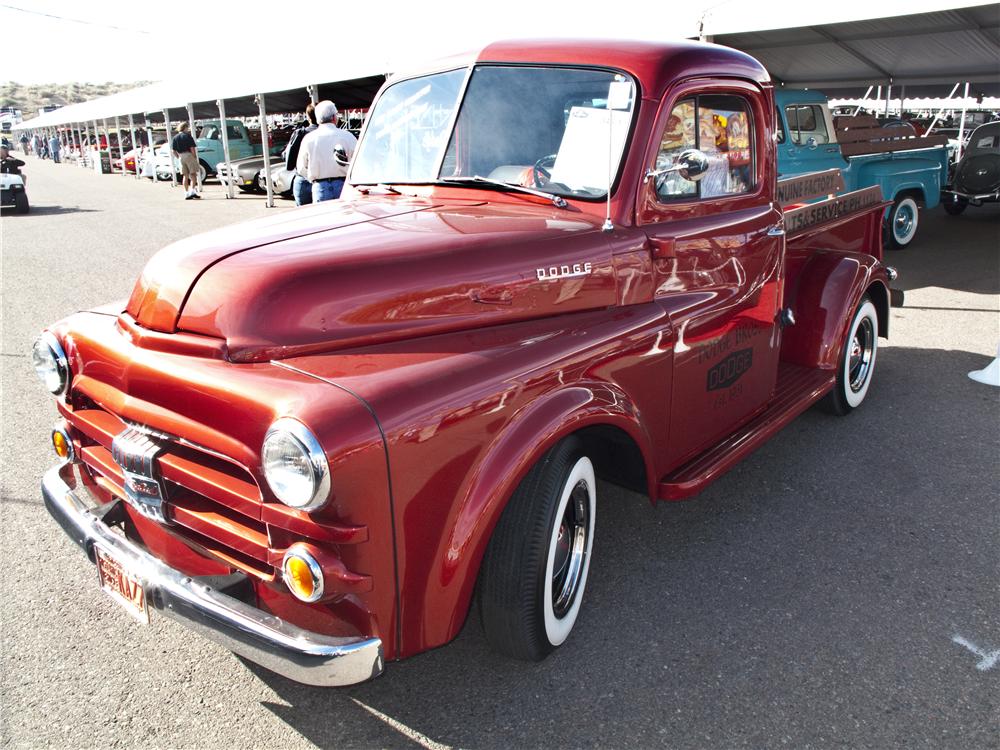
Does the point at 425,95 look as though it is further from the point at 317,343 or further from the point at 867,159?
the point at 867,159

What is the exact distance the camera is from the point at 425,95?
3189mm

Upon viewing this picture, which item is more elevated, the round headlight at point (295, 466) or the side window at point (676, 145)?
the side window at point (676, 145)

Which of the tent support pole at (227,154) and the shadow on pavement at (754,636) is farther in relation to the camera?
the tent support pole at (227,154)

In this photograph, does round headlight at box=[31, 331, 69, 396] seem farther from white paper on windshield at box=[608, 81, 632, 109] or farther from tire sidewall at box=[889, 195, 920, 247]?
tire sidewall at box=[889, 195, 920, 247]

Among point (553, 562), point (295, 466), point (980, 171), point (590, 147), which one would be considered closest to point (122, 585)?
point (295, 466)

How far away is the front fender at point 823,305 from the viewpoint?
4.05 metres

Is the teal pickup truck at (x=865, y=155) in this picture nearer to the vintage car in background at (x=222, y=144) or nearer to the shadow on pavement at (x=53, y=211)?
the shadow on pavement at (x=53, y=211)

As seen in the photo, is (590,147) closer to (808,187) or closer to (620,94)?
(620,94)

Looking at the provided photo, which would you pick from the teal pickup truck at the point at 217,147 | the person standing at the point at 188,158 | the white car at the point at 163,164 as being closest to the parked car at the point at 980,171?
the person standing at the point at 188,158

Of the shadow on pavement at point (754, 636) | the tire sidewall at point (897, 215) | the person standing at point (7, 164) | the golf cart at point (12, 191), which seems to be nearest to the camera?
the shadow on pavement at point (754, 636)

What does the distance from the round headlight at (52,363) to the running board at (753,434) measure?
212cm

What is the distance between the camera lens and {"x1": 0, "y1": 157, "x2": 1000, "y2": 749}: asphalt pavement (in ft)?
7.34

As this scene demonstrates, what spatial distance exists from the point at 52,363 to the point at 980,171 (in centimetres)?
1374

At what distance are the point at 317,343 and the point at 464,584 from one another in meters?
0.78
